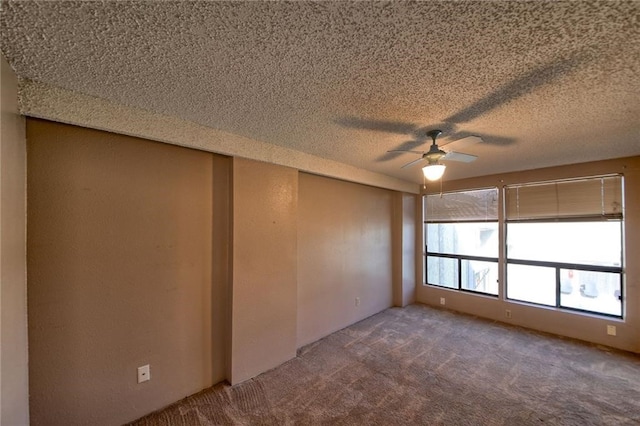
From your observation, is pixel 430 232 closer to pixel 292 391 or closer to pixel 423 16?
pixel 292 391

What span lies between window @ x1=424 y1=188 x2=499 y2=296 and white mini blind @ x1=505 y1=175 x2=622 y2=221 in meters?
0.30

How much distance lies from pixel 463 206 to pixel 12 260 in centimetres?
538

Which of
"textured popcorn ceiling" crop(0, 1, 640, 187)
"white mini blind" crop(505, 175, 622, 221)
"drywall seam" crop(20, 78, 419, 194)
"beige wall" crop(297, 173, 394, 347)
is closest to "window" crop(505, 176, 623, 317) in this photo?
"white mini blind" crop(505, 175, 622, 221)

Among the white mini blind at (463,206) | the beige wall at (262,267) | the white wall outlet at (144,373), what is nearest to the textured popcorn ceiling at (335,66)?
the beige wall at (262,267)

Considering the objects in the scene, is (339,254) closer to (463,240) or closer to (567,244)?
(463,240)

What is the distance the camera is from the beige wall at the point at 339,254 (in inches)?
132

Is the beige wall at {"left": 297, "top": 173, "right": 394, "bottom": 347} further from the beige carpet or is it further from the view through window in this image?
the view through window

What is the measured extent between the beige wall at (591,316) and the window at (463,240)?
261mm

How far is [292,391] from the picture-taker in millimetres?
2389

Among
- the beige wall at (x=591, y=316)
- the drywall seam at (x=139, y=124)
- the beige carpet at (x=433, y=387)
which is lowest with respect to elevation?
the beige carpet at (x=433, y=387)

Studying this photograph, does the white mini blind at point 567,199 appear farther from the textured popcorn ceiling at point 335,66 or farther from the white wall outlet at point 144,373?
the white wall outlet at point 144,373

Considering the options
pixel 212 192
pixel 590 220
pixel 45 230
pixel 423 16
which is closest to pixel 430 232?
pixel 590 220

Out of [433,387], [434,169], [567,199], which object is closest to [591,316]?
[567,199]

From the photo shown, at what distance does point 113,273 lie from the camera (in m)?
1.95
